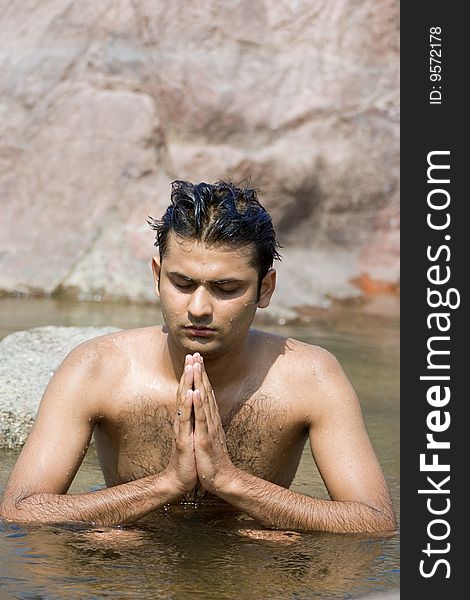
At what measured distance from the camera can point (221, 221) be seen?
4.10m

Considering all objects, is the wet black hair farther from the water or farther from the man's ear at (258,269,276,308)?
the water

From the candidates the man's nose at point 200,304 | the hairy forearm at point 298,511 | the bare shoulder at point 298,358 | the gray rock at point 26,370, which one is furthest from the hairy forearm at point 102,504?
the gray rock at point 26,370

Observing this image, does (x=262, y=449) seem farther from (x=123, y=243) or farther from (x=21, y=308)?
(x=123, y=243)

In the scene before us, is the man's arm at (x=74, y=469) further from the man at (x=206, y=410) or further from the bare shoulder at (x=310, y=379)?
the bare shoulder at (x=310, y=379)

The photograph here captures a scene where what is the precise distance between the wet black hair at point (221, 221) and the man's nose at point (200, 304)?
183mm

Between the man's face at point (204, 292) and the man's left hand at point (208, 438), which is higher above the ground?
the man's face at point (204, 292)

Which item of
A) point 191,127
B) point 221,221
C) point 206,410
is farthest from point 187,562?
point 191,127

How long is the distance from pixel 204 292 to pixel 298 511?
855 mm

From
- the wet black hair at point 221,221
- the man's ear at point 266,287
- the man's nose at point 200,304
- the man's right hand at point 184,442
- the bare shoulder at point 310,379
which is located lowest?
the man's right hand at point 184,442

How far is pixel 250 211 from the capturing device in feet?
13.8

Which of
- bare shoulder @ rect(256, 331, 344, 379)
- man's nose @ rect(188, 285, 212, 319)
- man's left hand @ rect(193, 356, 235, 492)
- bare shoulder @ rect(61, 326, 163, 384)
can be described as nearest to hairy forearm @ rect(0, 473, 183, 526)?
man's left hand @ rect(193, 356, 235, 492)

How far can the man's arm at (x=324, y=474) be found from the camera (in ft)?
13.2

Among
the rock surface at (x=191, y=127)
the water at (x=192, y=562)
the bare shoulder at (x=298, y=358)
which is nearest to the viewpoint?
the water at (x=192, y=562)

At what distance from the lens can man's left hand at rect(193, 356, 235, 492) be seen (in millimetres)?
3977
